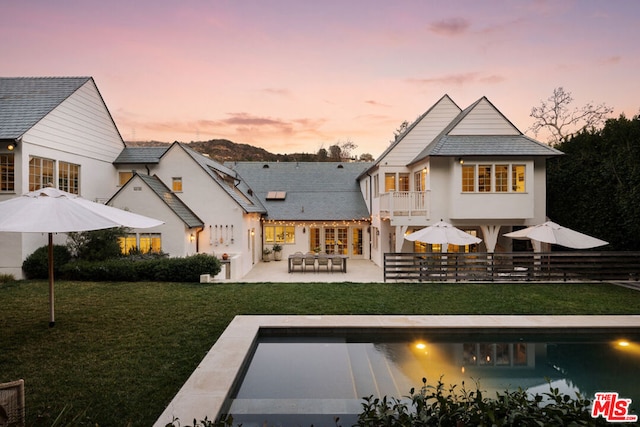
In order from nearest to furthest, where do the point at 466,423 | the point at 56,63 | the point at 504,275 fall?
the point at 466,423, the point at 504,275, the point at 56,63

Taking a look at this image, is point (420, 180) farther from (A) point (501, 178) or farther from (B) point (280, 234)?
(B) point (280, 234)

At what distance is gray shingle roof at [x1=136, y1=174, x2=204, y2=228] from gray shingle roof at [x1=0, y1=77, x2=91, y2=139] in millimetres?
4377

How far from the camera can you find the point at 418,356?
6.44m

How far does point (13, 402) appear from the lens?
3170mm

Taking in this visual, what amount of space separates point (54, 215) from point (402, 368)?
23.1ft

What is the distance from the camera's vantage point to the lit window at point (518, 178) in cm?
1530

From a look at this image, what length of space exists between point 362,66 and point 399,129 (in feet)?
82.3

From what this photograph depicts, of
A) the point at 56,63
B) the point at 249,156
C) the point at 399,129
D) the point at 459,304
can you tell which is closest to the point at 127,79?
the point at 56,63

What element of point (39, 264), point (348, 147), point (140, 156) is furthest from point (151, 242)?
point (348, 147)

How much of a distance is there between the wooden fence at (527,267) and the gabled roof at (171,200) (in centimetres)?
941

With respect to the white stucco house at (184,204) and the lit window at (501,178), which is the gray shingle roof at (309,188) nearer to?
the white stucco house at (184,204)

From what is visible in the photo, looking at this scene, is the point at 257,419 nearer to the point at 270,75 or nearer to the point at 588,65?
the point at 270,75

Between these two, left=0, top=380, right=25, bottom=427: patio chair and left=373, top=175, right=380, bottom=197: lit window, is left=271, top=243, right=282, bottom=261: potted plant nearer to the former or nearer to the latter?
left=373, top=175, right=380, bottom=197: lit window

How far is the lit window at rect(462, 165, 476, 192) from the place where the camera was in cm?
1546
